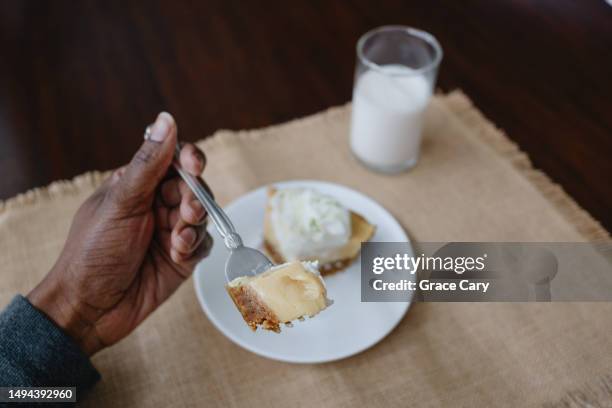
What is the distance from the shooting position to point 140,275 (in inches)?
36.8

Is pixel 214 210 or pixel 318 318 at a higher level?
pixel 214 210

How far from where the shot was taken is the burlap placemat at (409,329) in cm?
82

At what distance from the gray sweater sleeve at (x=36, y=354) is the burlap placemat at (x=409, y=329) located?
0.06 metres

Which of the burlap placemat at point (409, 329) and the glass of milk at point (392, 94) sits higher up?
the glass of milk at point (392, 94)

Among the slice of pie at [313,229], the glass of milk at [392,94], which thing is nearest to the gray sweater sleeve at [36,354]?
the slice of pie at [313,229]

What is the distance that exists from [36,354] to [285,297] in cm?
35

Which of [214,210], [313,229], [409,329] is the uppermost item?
[214,210]

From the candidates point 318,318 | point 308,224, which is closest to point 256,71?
point 308,224

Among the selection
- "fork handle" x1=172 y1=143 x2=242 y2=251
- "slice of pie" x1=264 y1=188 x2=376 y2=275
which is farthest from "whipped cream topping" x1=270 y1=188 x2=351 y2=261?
"fork handle" x1=172 y1=143 x2=242 y2=251

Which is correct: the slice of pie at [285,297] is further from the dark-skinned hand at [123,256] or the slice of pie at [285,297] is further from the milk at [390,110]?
the milk at [390,110]

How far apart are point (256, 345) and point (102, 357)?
0.23 meters

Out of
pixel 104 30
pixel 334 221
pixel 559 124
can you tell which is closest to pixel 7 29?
pixel 104 30

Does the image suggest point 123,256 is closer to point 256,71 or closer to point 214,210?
point 214,210

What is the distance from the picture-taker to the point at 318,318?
2.89ft
